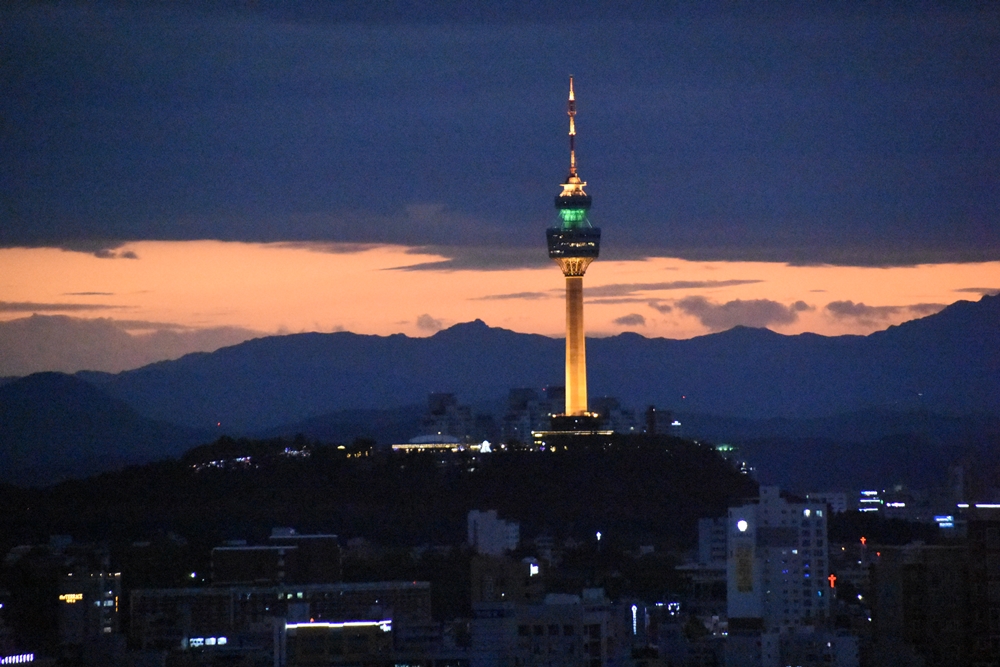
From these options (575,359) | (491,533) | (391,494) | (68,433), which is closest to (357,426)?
(68,433)

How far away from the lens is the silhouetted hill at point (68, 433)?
83500 mm

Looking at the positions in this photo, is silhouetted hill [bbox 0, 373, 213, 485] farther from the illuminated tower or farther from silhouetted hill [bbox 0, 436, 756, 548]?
the illuminated tower

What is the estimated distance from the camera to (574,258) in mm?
91062

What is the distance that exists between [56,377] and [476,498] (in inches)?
942

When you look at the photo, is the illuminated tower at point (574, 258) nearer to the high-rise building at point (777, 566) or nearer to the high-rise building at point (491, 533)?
the high-rise building at point (491, 533)

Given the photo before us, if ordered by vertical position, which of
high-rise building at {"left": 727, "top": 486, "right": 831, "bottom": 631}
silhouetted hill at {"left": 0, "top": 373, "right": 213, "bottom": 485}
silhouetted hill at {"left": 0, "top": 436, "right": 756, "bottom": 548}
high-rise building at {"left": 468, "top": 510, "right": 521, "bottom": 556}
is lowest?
high-rise building at {"left": 727, "top": 486, "right": 831, "bottom": 631}

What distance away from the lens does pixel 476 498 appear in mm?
77312

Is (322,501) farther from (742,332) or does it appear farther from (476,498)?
(742,332)

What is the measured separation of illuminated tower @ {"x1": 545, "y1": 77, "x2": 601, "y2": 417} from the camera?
296 feet

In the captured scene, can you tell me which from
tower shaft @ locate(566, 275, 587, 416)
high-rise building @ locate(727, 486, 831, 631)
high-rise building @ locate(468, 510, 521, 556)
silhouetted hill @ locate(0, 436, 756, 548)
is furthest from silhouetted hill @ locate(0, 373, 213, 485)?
high-rise building @ locate(727, 486, 831, 631)

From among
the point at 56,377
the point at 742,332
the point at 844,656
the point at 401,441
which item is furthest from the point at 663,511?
the point at 742,332

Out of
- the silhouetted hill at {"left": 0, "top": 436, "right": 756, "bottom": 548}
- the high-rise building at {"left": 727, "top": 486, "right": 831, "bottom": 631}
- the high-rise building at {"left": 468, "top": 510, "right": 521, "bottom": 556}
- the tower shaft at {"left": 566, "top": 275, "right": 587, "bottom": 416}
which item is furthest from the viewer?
the tower shaft at {"left": 566, "top": 275, "right": 587, "bottom": 416}

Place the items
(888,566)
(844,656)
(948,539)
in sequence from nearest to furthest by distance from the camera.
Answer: (844,656), (888,566), (948,539)

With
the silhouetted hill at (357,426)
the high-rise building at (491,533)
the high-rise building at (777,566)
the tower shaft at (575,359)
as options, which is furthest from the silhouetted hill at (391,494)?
the high-rise building at (777,566)
